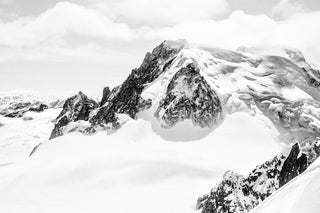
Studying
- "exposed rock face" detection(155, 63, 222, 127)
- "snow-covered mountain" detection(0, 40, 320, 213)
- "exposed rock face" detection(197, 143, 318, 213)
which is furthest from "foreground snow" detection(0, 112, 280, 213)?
"exposed rock face" detection(197, 143, 318, 213)

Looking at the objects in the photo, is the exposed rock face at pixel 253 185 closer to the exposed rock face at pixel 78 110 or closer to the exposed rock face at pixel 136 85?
the exposed rock face at pixel 136 85

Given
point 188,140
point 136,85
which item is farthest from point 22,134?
point 188,140

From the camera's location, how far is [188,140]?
67750mm

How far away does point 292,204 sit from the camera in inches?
254

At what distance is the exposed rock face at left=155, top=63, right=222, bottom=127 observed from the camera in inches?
2795

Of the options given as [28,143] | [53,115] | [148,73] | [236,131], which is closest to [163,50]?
[148,73]

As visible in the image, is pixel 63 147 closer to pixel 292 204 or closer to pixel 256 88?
pixel 256 88

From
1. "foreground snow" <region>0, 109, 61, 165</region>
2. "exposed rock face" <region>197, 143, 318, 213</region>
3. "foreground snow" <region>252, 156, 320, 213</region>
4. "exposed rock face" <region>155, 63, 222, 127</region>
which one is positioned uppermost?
"foreground snow" <region>252, 156, 320, 213</region>

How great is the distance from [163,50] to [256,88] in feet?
89.4

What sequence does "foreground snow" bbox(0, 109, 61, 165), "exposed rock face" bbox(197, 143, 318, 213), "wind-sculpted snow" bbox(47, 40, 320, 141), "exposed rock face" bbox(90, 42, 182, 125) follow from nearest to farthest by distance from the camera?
"exposed rock face" bbox(197, 143, 318, 213)
"wind-sculpted snow" bbox(47, 40, 320, 141)
"exposed rock face" bbox(90, 42, 182, 125)
"foreground snow" bbox(0, 109, 61, 165)

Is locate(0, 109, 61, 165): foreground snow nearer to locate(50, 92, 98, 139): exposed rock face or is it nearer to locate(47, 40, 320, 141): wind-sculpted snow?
locate(50, 92, 98, 139): exposed rock face

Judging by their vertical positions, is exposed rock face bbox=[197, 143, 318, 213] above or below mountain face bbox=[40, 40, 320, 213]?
below

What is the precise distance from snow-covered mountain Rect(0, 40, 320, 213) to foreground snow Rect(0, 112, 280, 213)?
163 mm

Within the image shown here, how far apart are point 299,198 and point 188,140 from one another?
6147 centimetres
